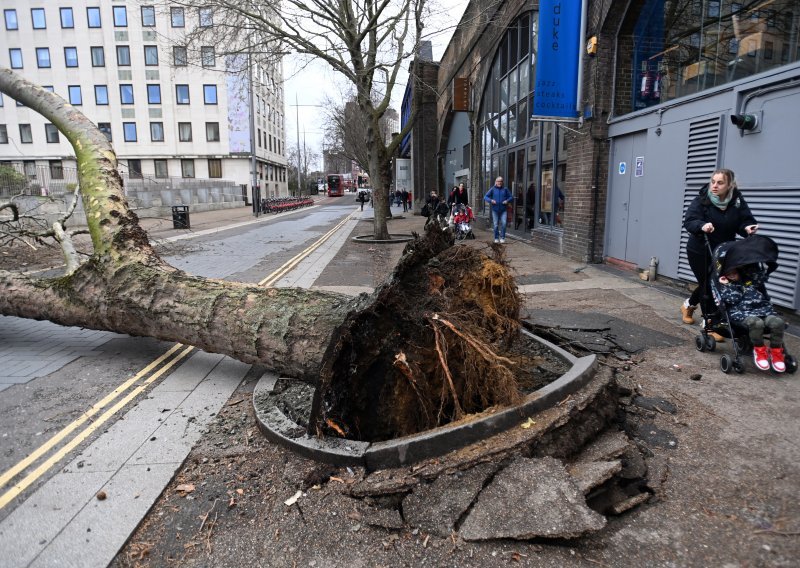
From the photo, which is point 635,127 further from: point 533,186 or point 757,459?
point 757,459

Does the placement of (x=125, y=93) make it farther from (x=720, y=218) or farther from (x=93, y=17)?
(x=720, y=218)

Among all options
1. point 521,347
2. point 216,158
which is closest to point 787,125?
point 521,347

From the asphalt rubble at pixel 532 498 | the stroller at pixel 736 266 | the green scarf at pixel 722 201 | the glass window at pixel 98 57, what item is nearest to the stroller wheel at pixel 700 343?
the stroller at pixel 736 266

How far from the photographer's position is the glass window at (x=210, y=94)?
49531 millimetres

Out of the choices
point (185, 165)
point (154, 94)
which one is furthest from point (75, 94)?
point (185, 165)

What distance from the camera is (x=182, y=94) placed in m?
49.7

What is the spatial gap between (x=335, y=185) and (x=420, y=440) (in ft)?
290

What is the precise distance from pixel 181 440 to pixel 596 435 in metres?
2.88

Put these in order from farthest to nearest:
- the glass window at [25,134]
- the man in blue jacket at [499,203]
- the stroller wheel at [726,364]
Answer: the glass window at [25,134] < the man in blue jacket at [499,203] < the stroller wheel at [726,364]

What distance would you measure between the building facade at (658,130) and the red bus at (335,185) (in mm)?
74255

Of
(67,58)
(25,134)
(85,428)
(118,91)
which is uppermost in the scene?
(67,58)

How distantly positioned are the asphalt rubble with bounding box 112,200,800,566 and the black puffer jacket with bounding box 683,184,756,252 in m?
1.76

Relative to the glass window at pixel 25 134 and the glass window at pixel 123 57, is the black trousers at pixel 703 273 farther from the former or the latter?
the glass window at pixel 25 134

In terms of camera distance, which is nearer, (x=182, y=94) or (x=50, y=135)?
(x=50, y=135)
